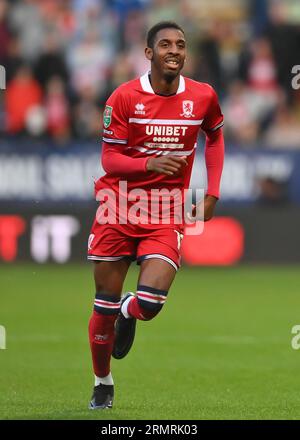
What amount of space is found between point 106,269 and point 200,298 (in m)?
6.66

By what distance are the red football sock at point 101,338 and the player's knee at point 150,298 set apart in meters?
0.29

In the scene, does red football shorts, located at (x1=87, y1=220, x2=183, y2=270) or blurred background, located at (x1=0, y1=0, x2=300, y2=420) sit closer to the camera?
red football shorts, located at (x1=87, y1=220, x2=183, y2=270)

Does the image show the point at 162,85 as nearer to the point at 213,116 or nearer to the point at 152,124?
the point at 152,124

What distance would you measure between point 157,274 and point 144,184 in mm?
603

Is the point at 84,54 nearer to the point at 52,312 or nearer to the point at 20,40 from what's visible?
the point at 20,40

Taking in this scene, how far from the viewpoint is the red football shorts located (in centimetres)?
735

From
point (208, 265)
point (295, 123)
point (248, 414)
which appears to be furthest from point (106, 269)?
→ point (295, 123)

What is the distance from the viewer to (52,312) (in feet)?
42.0

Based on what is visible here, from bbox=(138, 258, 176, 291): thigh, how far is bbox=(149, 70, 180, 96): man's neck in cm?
106

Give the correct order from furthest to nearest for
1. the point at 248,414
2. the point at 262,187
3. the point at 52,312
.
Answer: the point at 262,187 → the point at 52,312 → the point at 248,414

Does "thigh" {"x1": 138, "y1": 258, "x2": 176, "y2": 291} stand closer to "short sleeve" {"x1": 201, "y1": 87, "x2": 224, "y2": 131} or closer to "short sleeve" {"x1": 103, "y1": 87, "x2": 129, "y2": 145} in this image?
"short sleeve" {"x1": 103, "y1": 87, "x2": 129, "y2": 145}

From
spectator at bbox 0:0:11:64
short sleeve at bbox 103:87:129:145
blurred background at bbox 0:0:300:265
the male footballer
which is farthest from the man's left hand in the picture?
spectator at bbox 0:0:11:64

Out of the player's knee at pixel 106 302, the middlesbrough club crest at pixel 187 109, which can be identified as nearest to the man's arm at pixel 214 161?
the middlesbrough club crest at pixel 187 109

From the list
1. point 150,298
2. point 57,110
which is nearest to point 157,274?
point 150,298
